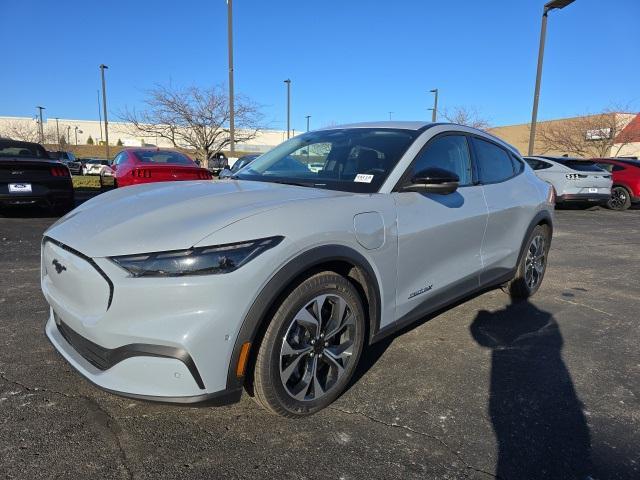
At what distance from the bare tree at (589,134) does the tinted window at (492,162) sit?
3350cm

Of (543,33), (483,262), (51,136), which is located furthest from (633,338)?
(51,136)

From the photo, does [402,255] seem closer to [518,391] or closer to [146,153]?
[518,391]

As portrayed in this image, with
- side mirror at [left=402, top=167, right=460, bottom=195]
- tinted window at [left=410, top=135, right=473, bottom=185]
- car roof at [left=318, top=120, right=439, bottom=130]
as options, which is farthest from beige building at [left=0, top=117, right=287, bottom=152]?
side mirror at [left=402, top=167, right=460, bottom=195]

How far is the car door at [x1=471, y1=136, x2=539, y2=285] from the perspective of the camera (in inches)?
150

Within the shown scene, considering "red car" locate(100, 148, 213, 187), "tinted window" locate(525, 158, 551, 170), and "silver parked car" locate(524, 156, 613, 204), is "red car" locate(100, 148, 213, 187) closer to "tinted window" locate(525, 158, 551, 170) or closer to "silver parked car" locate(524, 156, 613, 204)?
"silver parked car" locate(524, 156, 613, 204)

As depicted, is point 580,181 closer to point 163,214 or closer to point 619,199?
point 619,199

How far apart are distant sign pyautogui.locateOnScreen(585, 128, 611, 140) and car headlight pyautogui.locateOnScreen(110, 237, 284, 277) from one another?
38.7 meters

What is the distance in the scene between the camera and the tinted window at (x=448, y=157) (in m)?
3.21

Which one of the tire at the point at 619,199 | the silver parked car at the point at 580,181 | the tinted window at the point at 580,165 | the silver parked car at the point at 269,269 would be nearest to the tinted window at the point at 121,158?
the silver parked car at the point at 269,269

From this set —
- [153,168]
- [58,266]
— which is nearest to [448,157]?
[58,266]

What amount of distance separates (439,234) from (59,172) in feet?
25.7

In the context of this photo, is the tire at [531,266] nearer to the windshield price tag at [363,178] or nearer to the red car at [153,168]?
the windshield price tag at [363,178]

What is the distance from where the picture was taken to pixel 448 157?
11.6 feet

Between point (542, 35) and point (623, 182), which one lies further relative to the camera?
point (542, 35)
